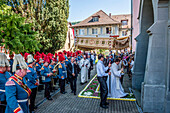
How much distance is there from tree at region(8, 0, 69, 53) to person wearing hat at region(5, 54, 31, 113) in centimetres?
1428

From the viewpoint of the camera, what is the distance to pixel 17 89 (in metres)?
3.46

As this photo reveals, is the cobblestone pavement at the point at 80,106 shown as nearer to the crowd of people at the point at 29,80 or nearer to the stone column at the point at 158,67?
the crowd of people at the point at 29,80

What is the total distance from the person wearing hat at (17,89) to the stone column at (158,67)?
4.73m

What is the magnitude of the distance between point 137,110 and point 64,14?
54.9 feet

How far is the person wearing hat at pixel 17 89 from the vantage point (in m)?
3.18

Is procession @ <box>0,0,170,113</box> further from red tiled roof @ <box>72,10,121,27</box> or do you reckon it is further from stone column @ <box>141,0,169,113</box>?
red tiled roof @ <box>72,10,121,27</box>

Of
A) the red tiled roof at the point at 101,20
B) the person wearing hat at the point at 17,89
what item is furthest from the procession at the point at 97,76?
the red tiled roof at the point at 101,20

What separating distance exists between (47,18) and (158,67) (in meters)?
15.4

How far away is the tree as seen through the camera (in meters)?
16.8

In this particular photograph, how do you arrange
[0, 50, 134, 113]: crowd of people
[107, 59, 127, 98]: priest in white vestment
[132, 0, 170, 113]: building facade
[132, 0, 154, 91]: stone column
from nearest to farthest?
[0, 50, 134, 113]: crowd of people < [132, 0, 170, 113]: building facade < [107, 59, 127, 98]: priest in white vestment < [132, 0, 154, 91]: stone column

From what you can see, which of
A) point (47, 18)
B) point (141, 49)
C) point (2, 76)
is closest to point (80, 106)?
point (2, 76)

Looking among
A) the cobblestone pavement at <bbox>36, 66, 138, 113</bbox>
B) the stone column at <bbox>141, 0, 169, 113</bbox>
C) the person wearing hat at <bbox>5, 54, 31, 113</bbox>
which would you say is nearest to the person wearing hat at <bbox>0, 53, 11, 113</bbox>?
the person wearing hat at <bbox>5, 54, 31, 113</bbox>

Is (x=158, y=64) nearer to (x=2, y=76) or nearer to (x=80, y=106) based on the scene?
(x=80, y=106)

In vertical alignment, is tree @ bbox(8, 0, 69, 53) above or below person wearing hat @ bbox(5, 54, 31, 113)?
above
